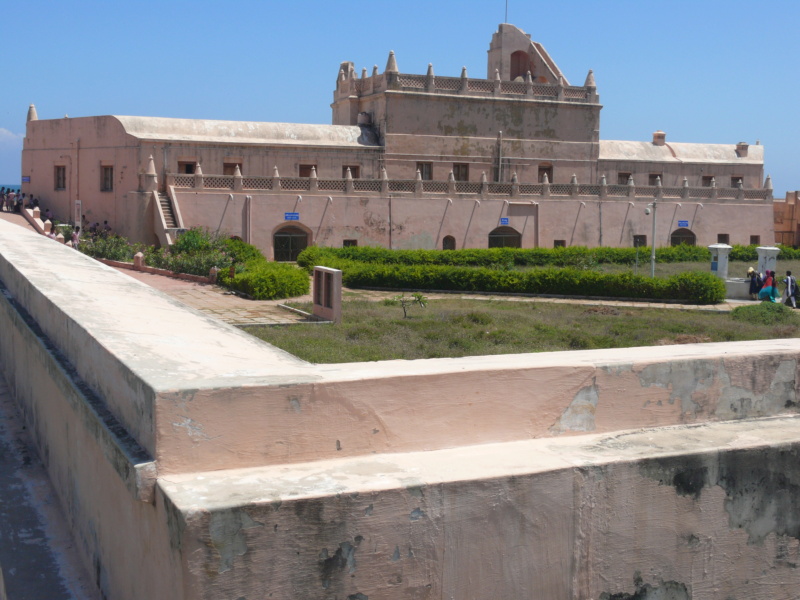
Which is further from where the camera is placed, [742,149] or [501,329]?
[742,149]

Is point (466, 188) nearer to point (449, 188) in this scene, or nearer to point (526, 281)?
point (449, 188)

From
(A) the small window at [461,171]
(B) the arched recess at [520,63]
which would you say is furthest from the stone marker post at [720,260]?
(B) the arched recess at [520,63]

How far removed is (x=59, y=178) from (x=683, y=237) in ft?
86.6

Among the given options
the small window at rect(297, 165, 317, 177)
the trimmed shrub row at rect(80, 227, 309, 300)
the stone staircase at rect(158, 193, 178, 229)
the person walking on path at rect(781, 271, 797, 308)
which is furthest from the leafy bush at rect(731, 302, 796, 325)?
the stone staircase at rect(158, 193, 178, 229)

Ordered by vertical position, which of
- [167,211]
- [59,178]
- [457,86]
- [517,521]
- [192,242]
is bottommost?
[517,521]

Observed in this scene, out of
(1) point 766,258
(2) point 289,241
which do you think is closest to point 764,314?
(1) point 766,258

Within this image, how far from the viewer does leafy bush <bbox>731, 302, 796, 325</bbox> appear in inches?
850

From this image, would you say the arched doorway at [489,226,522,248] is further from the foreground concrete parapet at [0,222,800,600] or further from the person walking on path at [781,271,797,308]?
the foreground concrete parapet at [0,222,800,600]

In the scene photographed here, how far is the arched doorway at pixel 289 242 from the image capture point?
32.7 metres

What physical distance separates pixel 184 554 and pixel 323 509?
466 mm

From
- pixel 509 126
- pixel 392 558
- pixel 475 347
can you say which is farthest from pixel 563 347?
pixel 509 126

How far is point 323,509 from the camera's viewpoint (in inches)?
118

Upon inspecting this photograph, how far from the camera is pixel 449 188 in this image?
35.4 metres

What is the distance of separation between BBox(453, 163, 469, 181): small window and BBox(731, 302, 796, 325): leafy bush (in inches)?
641
